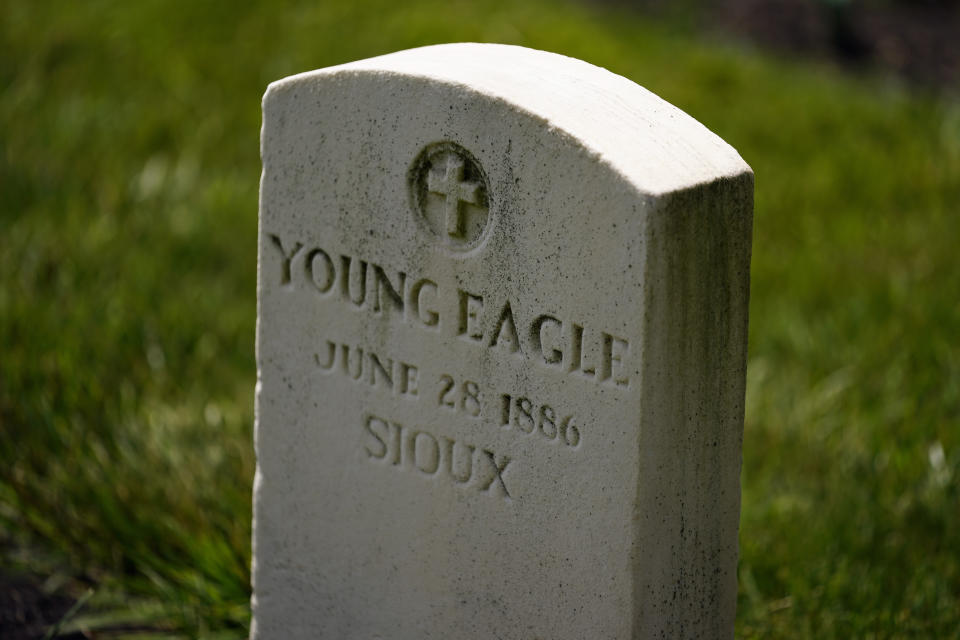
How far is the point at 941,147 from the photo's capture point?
5.72 metres

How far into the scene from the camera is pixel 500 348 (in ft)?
6.90

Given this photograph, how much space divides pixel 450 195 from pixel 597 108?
30 cm

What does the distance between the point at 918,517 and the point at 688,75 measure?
3656 mm

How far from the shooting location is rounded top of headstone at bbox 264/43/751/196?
6.23 ft

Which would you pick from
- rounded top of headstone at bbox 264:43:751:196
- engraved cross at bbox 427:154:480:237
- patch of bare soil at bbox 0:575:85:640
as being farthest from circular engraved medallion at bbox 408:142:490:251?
patch of bare soil at bbox 0:575:85:640

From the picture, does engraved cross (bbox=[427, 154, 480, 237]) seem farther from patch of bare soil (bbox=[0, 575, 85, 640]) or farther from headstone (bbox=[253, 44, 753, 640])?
patch of bare soil (bbox=[0, 575, 85, 640])

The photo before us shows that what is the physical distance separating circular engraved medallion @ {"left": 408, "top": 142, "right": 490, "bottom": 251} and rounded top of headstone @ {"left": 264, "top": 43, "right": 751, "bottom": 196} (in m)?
0.13

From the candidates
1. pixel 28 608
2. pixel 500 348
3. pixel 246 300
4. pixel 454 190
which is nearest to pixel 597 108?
pixel 454 190

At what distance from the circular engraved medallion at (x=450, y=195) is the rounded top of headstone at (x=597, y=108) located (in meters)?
0.13

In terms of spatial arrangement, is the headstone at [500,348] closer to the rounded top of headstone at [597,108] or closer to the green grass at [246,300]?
the rounded top of headstone at [597,108]

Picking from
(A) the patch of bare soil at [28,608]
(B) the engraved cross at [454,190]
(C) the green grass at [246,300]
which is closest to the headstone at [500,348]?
(B) the engraved cross at [454,190]

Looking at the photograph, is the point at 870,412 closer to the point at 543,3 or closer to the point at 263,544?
the point at 263,544

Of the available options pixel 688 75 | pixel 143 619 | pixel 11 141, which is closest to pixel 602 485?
pixel 143 619

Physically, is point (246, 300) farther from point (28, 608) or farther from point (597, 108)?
point (597, 108)
